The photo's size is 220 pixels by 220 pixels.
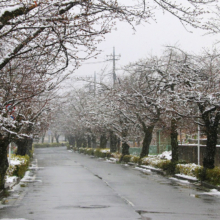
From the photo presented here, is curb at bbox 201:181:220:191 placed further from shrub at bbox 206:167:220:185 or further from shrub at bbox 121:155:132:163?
shrub at bbox 121:155:132:163

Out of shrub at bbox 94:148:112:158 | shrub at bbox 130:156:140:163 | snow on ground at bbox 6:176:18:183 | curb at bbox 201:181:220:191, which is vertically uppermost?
shrub at bbox 94:148:112:158

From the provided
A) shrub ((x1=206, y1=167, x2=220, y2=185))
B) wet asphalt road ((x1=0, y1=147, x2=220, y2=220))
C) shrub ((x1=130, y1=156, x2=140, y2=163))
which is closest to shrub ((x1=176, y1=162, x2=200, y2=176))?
shrub ((x1=206, y1=167, x2=220, y2=185))

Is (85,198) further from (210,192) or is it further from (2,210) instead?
(210,192)

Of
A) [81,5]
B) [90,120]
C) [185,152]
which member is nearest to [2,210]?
[81,5]

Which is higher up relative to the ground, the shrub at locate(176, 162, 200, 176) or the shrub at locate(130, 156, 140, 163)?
the shrub at locate(130, 156, 140, 163)

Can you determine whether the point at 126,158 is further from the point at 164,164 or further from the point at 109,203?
the point at 109,203

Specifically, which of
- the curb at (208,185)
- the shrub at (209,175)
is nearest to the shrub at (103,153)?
the shrub at (209,175)

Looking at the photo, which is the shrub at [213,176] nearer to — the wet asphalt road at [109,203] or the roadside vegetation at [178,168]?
the roadside vegetation at [178,168]

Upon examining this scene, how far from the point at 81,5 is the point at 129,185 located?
37.8 ft

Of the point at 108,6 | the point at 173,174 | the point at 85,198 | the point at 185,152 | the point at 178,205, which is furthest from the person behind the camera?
the point at 185,152

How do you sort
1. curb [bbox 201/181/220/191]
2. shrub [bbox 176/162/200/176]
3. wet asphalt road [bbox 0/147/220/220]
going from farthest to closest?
Result: shrub [bbox 176/162/200/176] → curb [bbox 201/181/220/191] → wet asphalt road [bbox 0/147/220/220]

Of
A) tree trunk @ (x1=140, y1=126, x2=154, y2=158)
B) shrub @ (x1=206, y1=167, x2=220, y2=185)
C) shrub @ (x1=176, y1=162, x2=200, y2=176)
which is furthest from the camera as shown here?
tree trunk @ (x1=140, y1=126, x2=154, y2=158)

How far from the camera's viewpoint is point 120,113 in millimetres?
36469

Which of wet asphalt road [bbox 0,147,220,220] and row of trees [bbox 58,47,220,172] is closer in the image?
wet asphalt road [bbox 0,147,220,220]
